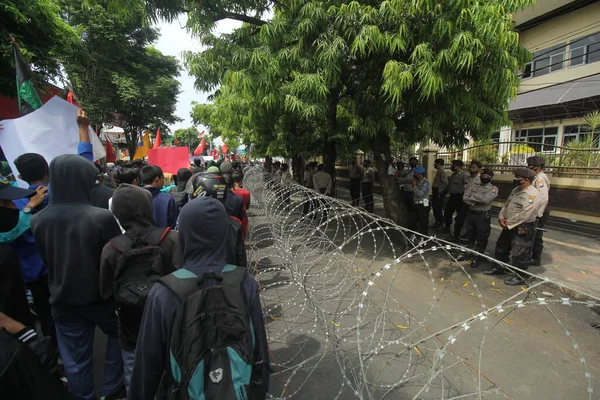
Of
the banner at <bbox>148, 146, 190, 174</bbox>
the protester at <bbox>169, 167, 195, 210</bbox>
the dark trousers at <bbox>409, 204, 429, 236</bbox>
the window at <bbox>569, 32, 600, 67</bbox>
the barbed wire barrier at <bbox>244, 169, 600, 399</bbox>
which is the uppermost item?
the window at <bbox>569, 32, 600, 67</bbox>

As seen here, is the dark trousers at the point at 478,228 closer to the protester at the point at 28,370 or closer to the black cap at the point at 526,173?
the black cap at the point at 526,173

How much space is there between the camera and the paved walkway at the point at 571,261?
15.3 feet

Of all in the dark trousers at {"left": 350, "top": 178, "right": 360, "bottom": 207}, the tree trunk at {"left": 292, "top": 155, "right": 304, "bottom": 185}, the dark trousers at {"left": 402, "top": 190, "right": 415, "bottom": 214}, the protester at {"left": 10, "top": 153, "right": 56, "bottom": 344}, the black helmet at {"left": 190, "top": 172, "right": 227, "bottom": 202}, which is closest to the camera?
the protester at {"left": 10, "top": 153, "right": 56, "bottom": 344}

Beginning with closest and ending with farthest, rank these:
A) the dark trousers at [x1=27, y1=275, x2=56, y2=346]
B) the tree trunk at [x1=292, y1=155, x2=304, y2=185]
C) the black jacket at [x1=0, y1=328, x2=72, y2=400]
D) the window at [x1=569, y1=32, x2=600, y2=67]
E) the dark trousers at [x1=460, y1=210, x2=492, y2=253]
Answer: the black jacket at [x1=0, y1=328, x2=72, y2=400], the dark trousers at [x1=27, y1=275, x2=56, y2=346], the dark trousers at [x1=460, y1=210, x2=492, y2=253], the window at [x1=569, y1=32, x2=600, y2=67], the tree trunk at [x1=292, y1=155, x2=304, y2=185]

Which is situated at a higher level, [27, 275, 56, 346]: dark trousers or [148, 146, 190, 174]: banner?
[148, 146, 190, 174]: banner

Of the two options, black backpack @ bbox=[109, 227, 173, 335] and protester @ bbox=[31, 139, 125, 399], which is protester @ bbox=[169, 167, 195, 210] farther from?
black backpack @ bbox=[109, 227, 173, 335]

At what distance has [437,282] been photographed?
16.4 feet

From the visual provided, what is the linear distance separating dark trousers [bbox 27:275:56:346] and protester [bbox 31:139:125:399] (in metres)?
0.84

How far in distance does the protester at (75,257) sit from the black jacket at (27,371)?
1004 millimetres

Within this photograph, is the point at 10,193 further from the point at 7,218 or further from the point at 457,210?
the point at 457,210

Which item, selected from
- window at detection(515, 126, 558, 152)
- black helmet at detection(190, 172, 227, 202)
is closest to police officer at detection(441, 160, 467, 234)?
black helmet at detection(190, 172, 227, 202)

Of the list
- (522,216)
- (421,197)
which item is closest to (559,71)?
(421,197)

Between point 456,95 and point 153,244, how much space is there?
4799mm

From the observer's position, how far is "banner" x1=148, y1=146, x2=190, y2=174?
19.3 ft
